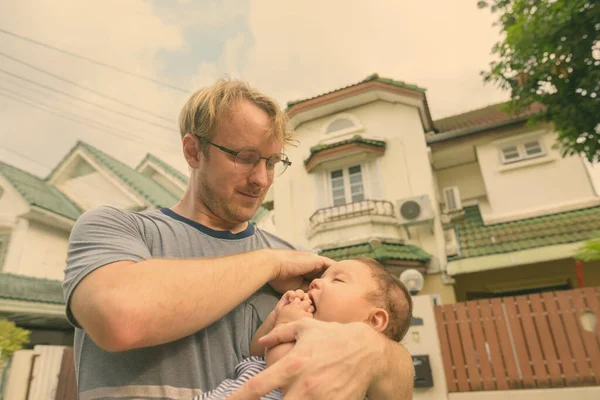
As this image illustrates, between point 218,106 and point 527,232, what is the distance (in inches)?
416

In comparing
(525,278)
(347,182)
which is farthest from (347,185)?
(525,278)

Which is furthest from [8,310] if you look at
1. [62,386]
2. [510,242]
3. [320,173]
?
[510,242]

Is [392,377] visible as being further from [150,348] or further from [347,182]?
[347,182]

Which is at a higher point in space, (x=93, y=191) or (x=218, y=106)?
(x=93, y=191)

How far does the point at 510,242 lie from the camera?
9.84 metres

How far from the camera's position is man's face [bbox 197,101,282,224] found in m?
1.89

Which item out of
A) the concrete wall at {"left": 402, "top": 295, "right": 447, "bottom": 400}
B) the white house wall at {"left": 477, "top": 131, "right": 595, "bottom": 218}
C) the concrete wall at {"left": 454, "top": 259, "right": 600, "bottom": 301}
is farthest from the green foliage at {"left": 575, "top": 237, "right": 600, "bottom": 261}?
the white house wall at {"left": 477, "top": 131, "right": 595, "bottom": 218}

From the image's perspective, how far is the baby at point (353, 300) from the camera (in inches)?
Result: 68.2

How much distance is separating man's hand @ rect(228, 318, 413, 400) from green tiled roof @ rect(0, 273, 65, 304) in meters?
9.52

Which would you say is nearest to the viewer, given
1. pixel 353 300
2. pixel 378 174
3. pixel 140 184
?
pixel 353 300

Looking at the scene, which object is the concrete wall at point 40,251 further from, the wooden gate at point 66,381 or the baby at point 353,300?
the baby at point 353,300

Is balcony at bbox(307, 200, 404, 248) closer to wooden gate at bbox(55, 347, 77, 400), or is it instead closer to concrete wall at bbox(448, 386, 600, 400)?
concrete wall at bbox(448, 386, 600, 400)

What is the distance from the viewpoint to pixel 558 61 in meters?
6.66

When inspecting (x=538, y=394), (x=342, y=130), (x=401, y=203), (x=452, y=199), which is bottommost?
(x=538, y=394)
